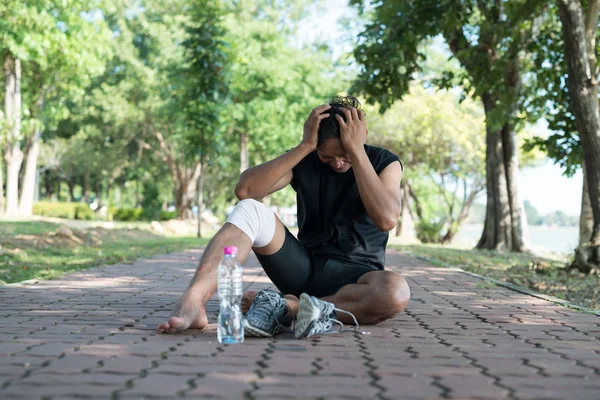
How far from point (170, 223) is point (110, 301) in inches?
841

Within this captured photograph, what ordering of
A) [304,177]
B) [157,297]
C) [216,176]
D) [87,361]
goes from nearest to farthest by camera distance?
[87,361]
[304,177]
[157,297]
[216,176]

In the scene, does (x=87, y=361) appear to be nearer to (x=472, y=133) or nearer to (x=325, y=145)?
(x=325, y=145)

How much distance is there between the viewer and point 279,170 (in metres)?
4.57

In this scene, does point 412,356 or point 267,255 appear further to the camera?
point 267,255

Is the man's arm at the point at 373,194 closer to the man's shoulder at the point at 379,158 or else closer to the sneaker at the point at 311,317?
the man's shoulder at the point at 379,158

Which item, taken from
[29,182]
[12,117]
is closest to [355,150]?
[12,117]

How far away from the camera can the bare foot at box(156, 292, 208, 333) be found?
4.08 m

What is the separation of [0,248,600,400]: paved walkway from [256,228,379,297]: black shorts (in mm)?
359

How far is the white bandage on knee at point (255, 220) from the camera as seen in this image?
14.1ft

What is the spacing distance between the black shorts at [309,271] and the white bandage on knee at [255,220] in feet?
0.57

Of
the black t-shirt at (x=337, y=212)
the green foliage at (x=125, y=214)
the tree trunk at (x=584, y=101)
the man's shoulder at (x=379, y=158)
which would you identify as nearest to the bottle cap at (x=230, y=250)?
the black t-shirt at (x=337, y=212)

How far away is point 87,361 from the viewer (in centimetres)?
346

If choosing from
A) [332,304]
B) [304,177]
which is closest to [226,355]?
[332,304]

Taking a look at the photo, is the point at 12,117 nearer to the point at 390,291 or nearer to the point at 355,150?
the point at 355,150
